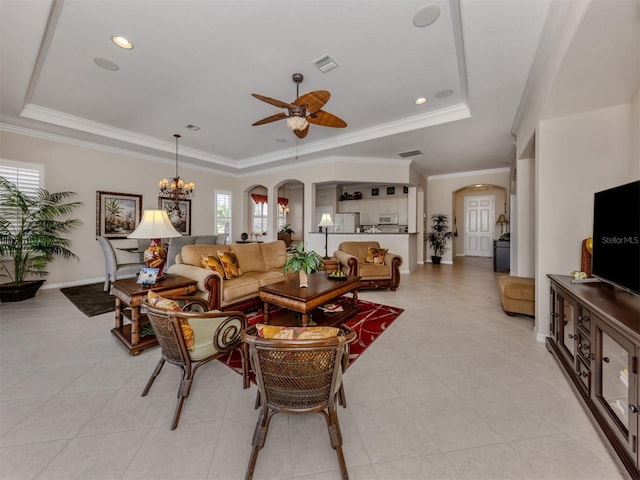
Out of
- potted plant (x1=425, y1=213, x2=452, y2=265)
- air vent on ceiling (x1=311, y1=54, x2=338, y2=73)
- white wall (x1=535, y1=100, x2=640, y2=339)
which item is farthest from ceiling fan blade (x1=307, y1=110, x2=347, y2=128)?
potted plant (x1=425, y1=213, x2=452, y2=265)

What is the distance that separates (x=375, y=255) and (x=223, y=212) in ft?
16.8

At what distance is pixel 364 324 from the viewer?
3133 mm

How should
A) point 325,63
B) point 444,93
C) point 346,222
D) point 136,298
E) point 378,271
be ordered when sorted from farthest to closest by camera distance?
point 346,222 → point 378,271 → point 444,93 → point 325,63 → point 136,298

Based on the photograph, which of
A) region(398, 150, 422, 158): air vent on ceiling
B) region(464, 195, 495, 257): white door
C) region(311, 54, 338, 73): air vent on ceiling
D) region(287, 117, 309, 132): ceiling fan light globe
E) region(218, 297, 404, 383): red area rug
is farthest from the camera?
region(464, 195, 495, 257): white door

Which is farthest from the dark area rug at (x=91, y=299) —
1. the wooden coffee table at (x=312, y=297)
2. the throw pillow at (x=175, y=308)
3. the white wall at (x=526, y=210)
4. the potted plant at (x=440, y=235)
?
the potted plant at (x=440, y=235)

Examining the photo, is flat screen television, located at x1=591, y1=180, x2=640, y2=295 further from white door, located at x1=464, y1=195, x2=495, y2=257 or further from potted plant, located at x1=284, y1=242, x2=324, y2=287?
white door, located at x1=464, y1=195, x2=495, y2=257

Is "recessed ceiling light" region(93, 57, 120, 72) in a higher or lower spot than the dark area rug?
higher

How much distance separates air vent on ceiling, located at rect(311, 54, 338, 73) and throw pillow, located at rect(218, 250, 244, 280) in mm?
2696

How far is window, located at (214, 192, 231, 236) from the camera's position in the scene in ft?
25.2

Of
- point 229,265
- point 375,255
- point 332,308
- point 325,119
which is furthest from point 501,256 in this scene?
point 229,265

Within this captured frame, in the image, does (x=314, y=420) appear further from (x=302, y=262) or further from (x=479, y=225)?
(x=479, y=225)

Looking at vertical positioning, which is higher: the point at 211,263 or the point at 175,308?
the point at 211,263

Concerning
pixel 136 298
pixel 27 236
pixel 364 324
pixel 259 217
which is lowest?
pixel 364 324

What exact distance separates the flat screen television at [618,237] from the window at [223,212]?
25.5 ft
